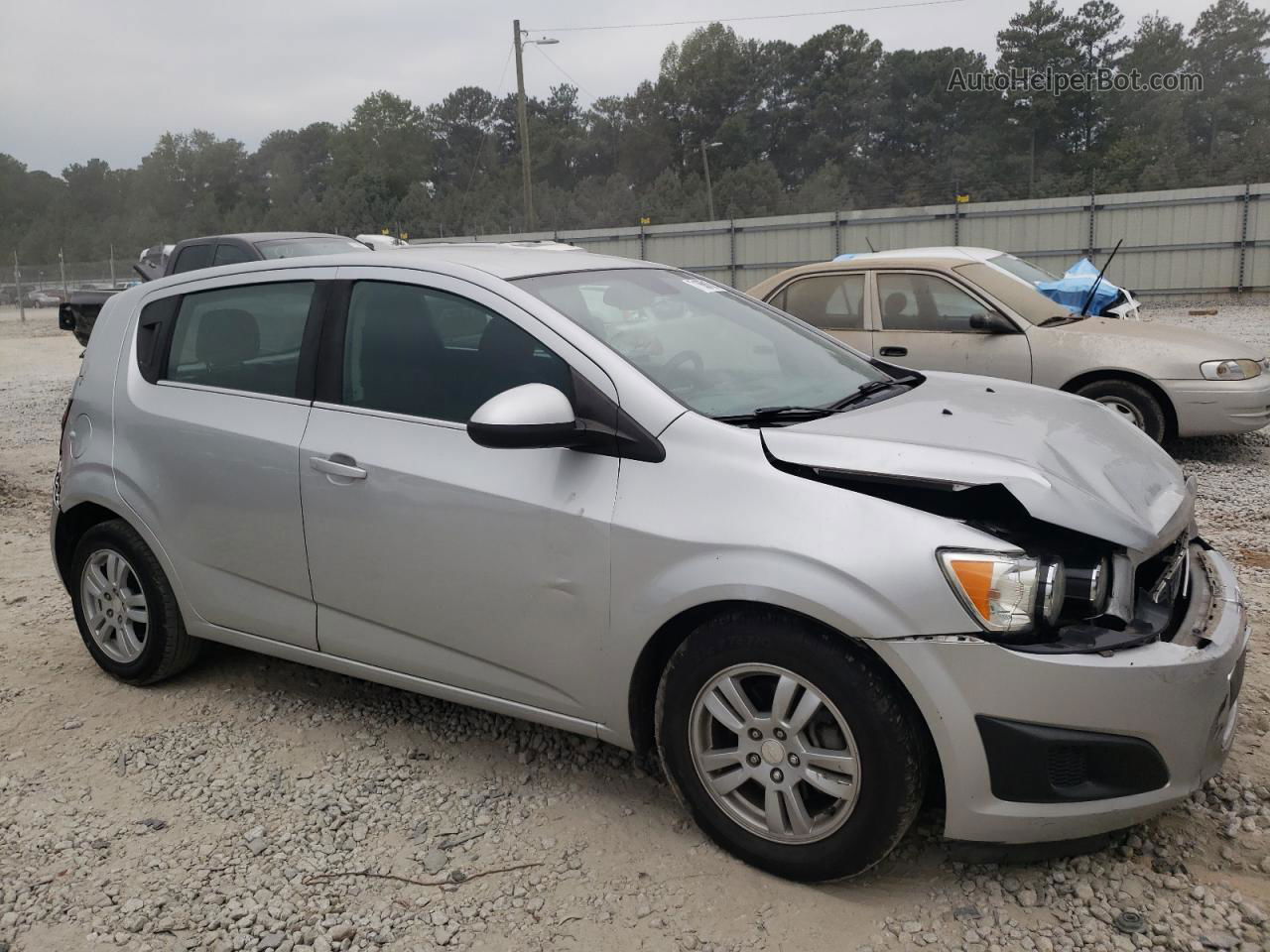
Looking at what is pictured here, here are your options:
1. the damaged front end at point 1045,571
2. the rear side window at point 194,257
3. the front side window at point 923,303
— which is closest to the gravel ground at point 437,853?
the damaged front end at point 1045,571

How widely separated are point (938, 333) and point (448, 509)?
5685mm

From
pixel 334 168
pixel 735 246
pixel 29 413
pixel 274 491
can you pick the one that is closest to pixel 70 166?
pixel 334 168

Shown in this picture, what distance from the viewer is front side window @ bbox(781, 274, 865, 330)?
8.34 meters

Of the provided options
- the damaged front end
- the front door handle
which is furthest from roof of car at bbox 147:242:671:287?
the damaged front end

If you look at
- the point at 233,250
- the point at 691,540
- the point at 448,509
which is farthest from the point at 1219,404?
the point at 233,250

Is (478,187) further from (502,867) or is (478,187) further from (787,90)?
(502,867)

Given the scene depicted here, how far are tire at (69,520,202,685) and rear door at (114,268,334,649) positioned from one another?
181 mm

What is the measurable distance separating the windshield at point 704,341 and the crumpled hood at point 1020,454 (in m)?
0.26

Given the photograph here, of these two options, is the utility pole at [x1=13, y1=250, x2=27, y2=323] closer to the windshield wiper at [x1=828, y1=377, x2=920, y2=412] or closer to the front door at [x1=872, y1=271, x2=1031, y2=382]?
the front door at [x1=872, y1=271, x2=1031, y2=382]

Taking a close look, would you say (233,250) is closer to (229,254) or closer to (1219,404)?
(229,254)

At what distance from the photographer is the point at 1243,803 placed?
10.2ft

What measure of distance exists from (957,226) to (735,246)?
597 cm

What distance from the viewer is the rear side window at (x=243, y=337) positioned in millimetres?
3746

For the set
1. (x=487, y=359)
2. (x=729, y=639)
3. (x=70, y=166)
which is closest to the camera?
(x=729, y=639)
